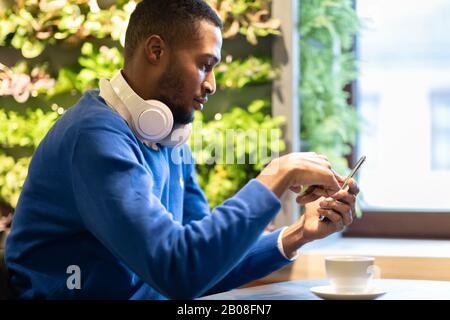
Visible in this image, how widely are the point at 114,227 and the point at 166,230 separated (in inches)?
3.2

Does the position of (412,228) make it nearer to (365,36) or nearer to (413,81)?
(413,81)

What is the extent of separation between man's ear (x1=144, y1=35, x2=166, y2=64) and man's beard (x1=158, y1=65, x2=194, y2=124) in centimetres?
3

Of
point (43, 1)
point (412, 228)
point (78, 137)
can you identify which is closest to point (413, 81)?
point (412, 228)

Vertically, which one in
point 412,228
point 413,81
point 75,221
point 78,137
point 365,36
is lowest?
point 412,228

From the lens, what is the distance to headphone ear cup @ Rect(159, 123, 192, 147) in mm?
1479

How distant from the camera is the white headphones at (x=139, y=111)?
1379 mm

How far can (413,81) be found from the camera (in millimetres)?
2803

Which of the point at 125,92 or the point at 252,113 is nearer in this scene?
the point at 125,92

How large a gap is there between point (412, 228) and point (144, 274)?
5.81ft

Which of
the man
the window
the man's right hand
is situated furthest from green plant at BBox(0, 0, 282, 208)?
the man's right hand

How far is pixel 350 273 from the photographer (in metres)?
1.23

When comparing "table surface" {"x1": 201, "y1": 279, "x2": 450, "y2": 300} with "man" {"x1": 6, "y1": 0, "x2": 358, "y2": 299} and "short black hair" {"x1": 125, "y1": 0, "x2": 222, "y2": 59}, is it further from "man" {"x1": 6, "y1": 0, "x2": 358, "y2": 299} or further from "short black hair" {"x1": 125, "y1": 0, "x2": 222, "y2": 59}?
"short black hair" {"x1": 125, "y1": 0, "x2": 222, "y2": 59}

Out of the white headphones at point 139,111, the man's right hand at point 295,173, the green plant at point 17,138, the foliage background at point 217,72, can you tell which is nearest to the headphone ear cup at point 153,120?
the white headphones at point 139,111
